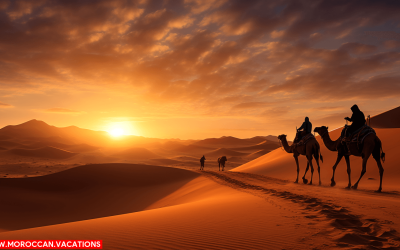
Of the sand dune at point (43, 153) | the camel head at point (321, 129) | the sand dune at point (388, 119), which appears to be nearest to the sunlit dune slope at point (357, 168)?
the camel head at point (321, 129)

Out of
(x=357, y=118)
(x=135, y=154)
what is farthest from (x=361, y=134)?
(x=135, y=154)

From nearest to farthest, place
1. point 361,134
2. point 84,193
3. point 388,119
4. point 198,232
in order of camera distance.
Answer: point 198,232 < point 361,134 < point 84,193 < point 388,119

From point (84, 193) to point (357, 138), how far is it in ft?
61.4

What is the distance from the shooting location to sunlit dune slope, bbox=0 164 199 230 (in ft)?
49.6

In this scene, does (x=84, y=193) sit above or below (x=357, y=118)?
below

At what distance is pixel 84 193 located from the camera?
63.5ft

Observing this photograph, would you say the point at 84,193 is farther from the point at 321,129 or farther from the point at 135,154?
the point at 135,154

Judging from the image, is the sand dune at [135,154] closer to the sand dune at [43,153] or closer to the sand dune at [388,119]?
the sand dune at [43,153]

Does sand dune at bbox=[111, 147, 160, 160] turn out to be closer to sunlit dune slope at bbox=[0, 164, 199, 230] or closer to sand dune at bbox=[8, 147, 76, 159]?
sand dune at bbox=[8, 147, 76, 159]

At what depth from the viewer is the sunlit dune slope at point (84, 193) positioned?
15133mm

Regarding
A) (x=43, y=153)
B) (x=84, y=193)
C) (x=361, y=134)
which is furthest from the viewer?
(x=43, y=153)

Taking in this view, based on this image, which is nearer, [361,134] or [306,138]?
[361,134]

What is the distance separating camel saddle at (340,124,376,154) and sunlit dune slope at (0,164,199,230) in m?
12.1

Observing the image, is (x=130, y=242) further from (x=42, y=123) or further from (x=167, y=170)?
(x=42, y=123)
